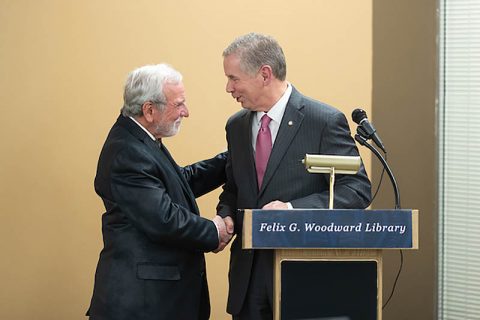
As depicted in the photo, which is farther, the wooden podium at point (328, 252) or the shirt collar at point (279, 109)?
the shirt collar at point (279, 109)

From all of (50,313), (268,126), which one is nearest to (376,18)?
(268,126)

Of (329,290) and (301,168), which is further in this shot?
(301,168)

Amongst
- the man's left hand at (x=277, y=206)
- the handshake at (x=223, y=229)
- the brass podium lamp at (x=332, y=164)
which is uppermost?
the brass podium lamp at (x=332, y=164)

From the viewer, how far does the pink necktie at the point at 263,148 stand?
3.53 meters

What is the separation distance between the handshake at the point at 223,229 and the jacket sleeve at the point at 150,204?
11cm

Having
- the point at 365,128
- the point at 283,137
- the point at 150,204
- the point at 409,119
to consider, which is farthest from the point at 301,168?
the point at 409,119

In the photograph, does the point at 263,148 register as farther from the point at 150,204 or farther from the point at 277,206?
the point at 150,204

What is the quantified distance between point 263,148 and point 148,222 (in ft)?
1.82

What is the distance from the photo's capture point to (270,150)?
11.5 feet

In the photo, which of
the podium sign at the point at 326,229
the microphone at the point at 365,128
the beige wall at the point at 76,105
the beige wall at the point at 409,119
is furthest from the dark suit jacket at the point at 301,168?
the beige wall at the point at 409,119

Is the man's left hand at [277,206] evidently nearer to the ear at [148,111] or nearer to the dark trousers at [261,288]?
the dark trousers at [261,288]

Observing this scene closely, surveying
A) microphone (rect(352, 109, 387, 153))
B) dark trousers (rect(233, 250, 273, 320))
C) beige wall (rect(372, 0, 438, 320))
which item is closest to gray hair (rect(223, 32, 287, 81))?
microphone (rect(352, 109, 387, 153))

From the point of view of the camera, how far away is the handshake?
11.7 feet

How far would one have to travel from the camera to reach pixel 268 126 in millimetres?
3555
